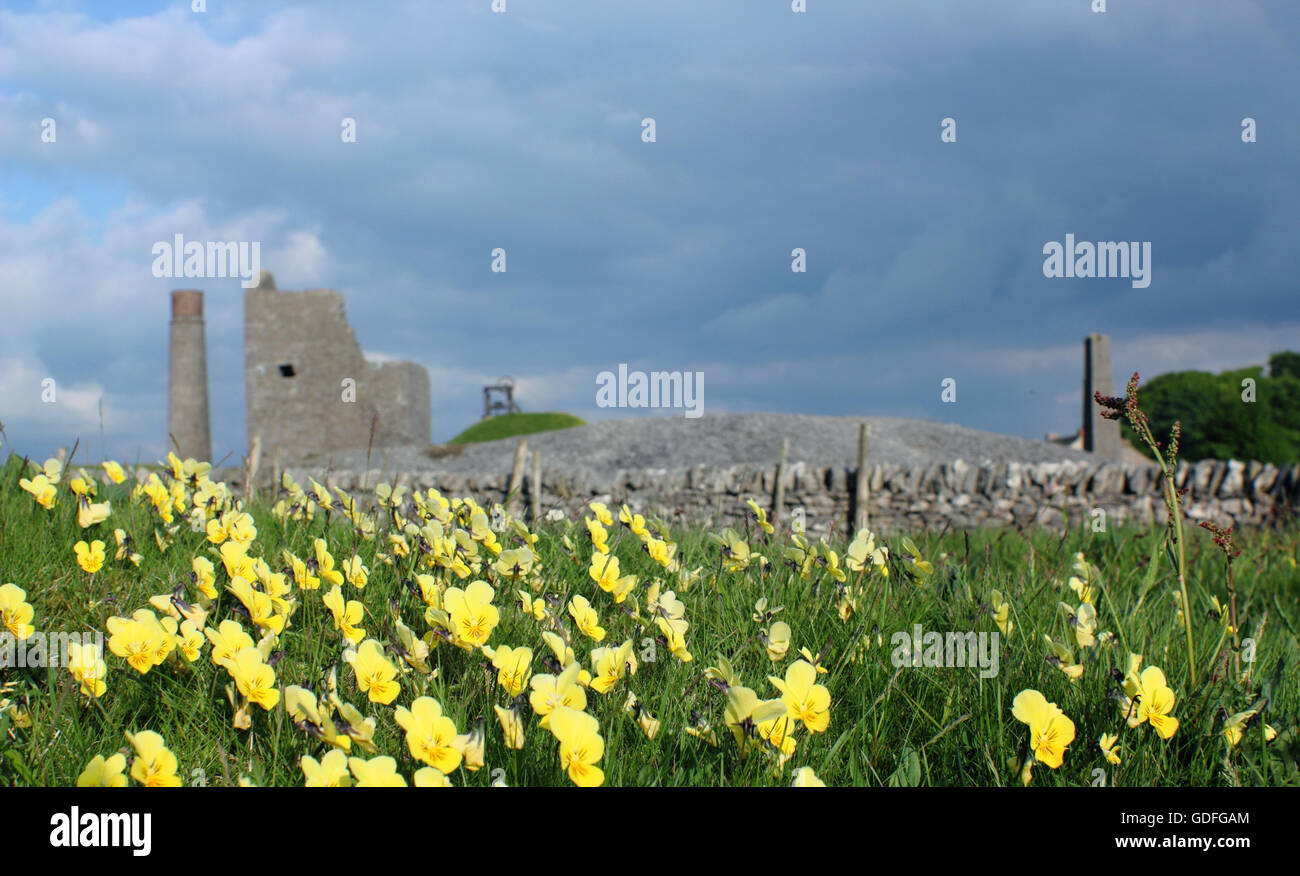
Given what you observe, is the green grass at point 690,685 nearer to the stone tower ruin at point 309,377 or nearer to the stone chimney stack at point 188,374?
the stone tower ruin at point 309,377

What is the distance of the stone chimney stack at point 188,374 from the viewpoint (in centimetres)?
2394

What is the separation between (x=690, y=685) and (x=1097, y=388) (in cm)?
2123

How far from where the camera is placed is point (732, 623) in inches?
103

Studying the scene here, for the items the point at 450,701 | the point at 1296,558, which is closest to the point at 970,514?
the point at 1296,558

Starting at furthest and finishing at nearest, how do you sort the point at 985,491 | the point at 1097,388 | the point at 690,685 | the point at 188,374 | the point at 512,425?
the point at 512,425, the point at 188,374, the point at 1097,388, the point at 985,491, the point at 690,685

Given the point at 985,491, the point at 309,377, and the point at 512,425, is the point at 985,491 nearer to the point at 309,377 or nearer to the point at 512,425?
the point at 309,377

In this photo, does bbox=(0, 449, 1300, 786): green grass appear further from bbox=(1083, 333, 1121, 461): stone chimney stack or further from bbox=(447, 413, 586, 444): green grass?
bbox=(447, 413, 586, 444): green grass

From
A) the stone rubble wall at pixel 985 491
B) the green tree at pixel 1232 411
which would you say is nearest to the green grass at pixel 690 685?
the green tree at pixel 1232 411

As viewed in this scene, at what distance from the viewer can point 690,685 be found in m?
2.10

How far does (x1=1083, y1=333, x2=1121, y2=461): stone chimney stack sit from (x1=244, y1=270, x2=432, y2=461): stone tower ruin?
61.2 ft

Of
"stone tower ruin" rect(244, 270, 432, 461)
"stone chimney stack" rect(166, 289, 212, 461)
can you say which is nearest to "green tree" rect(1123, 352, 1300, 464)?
"stone tower ruin" rect(244, 270, 432, 461)

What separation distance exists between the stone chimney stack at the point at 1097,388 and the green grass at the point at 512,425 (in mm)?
15400

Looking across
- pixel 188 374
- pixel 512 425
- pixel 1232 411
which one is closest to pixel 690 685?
pixel 188 374

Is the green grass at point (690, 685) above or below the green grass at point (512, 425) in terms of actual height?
below
